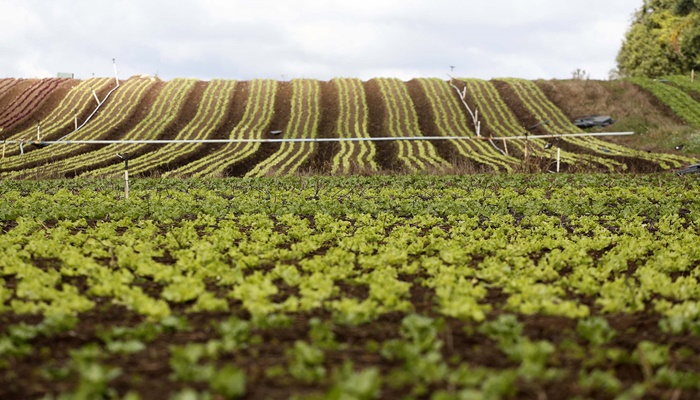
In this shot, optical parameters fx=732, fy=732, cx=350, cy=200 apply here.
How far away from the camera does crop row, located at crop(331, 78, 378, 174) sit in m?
38.9

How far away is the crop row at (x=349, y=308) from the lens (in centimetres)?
630

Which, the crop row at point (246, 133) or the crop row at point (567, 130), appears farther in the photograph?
the crop row at point (567, 130)

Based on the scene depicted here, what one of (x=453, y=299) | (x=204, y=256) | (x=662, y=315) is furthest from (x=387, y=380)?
(x=204, y=256)

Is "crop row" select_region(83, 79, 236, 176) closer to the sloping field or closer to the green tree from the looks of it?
the sloping field

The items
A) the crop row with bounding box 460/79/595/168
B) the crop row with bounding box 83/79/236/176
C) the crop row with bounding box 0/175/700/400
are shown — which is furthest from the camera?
the crop row with bounding box 460/79/595/168

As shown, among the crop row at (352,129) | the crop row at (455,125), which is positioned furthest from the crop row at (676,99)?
the crop row at (352,129)

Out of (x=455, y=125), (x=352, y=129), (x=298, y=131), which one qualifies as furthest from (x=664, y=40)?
(x=298, y=131)

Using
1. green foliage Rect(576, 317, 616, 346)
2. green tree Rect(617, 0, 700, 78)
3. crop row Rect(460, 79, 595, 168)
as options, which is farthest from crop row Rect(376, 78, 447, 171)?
green tree Rect(617, 0, 700, 78)

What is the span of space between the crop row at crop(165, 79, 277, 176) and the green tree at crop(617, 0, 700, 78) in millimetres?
39549

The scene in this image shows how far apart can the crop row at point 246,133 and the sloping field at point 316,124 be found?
9 centimetres

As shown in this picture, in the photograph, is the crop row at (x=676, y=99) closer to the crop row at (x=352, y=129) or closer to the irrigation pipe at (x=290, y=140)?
the irrigation pipe at (x=290, y=140)

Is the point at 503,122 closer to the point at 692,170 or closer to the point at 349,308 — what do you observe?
the point at 692,170

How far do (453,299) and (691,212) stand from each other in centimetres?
1226

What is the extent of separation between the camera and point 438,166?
36.9m
